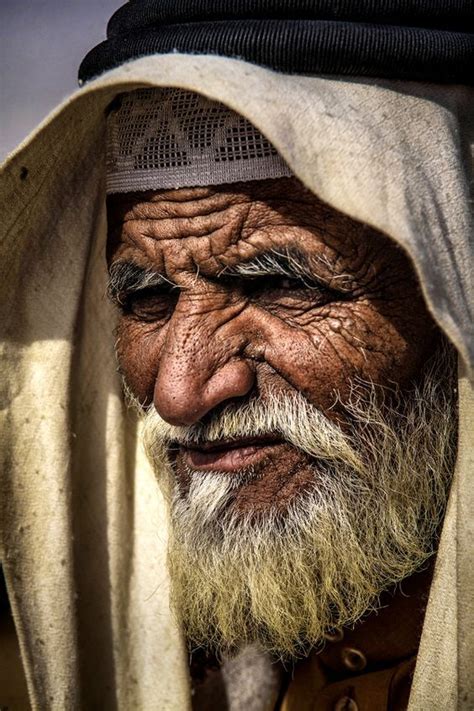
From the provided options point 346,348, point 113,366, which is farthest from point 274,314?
point 113,366

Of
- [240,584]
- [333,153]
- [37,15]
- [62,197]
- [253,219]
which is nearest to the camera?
[333,153]

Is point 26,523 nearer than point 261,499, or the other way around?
point 261,499

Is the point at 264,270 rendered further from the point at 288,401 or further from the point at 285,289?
the point at 288,401

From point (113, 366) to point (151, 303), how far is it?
1.29 ft

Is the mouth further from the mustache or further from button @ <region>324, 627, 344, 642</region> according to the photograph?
button @ <region>324, 627, 344, 642</region>

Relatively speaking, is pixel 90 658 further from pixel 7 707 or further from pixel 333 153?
pixel 333 153

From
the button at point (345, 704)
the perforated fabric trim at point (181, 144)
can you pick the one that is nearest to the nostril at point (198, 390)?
the perforated fabric trim at point (181, 144)

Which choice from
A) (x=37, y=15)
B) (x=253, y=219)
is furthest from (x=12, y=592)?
(x=37, y=15)

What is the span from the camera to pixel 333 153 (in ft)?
4.21

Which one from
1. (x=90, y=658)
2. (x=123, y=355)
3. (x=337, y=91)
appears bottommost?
(x=90, y=658)

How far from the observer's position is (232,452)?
1729mm

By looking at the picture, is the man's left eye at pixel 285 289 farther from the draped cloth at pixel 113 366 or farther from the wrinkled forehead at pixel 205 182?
the draped cloth at pixel 113 366

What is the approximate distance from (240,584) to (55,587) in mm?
614

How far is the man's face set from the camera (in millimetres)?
1604
